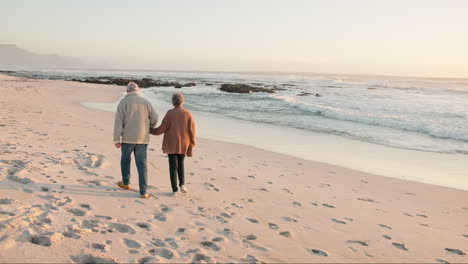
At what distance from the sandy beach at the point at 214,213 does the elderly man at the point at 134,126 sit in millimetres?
548

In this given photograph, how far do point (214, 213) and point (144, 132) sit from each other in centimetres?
166

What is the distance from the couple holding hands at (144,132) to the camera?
5.00m

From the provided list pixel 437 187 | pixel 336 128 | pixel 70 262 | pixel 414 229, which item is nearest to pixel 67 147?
pixel 70 262

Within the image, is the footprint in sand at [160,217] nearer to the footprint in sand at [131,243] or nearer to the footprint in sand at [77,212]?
the footprint in sand at [131,243]

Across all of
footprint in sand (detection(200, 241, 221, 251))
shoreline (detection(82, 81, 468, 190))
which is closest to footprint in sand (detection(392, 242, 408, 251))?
footprint in sand (detection(200, 241, 221, 251))

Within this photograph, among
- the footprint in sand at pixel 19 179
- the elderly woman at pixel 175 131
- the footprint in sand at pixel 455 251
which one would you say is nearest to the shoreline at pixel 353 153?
the footprint in sand at pixel 455 251

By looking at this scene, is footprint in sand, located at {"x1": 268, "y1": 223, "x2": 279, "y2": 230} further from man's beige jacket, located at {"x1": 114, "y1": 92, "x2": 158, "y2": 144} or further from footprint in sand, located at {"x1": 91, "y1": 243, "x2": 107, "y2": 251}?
man's beige jacket, located at {"x1": 114, "y1": 92, "x2": 158, "y2": 144}

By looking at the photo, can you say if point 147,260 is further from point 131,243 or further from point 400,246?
point 400,246

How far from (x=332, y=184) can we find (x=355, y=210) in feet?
5.12

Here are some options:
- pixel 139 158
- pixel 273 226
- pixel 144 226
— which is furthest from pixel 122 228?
pixel 273 226

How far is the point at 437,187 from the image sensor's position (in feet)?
24.0

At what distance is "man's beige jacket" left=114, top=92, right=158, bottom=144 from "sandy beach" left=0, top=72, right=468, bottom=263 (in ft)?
3.02

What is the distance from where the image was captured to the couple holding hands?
4996mm

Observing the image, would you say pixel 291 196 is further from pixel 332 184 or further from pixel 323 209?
pixel 332 184
